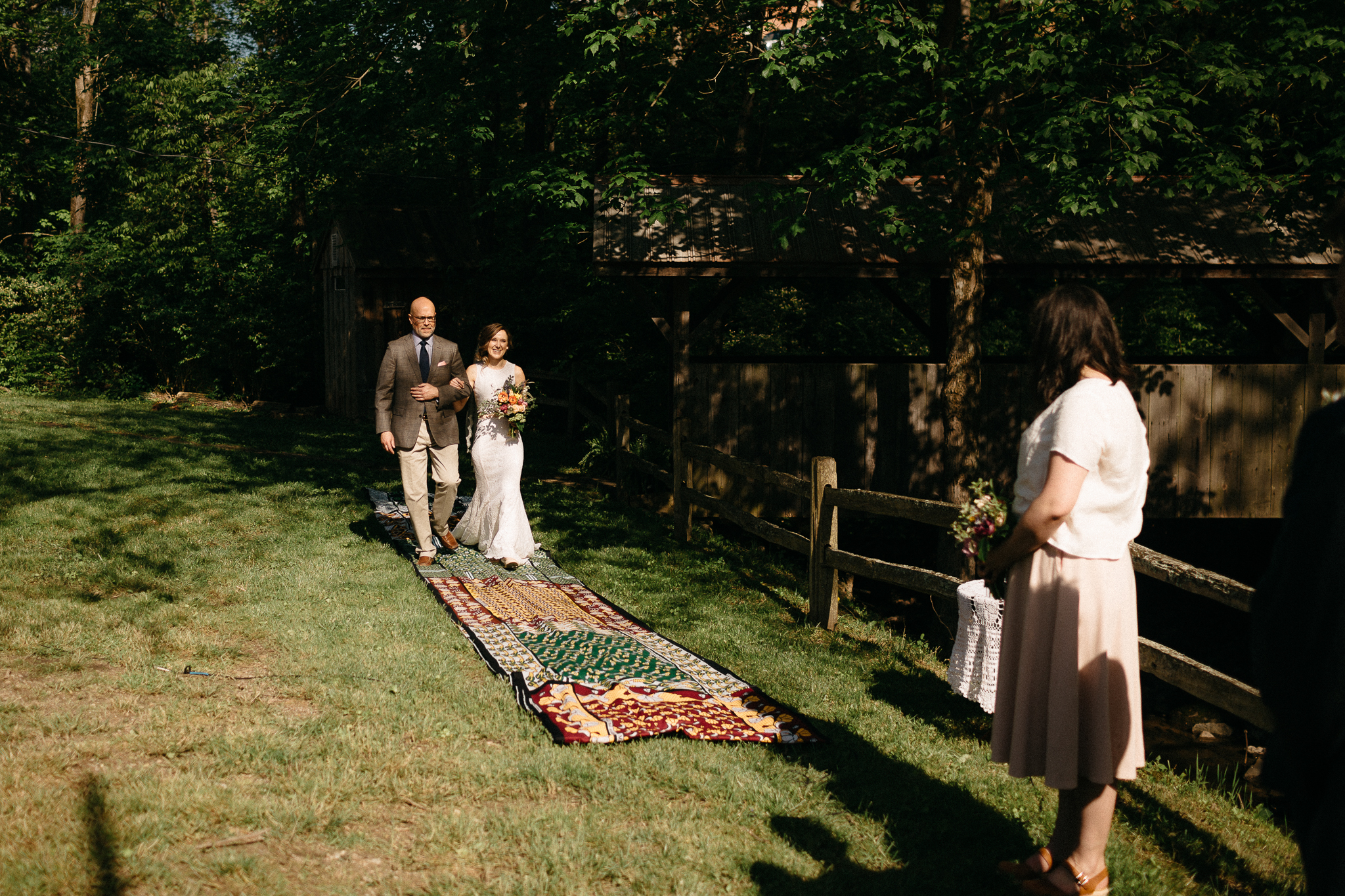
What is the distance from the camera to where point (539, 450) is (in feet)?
59.6

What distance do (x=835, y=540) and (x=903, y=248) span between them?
419 centimetres

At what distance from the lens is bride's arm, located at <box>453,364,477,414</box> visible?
9.01 m

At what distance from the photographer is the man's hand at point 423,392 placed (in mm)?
8695

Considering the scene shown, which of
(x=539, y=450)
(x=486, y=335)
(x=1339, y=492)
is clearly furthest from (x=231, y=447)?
(x=1339, y=492)

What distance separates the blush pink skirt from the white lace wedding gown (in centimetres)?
626

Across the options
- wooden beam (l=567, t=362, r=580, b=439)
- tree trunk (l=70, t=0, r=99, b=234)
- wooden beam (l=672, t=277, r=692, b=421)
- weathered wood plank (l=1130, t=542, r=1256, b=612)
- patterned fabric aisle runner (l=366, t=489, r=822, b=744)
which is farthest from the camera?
tree trunk (l=70, t=0, r=99, b=234)

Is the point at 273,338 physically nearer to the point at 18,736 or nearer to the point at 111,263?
the point at 111,263

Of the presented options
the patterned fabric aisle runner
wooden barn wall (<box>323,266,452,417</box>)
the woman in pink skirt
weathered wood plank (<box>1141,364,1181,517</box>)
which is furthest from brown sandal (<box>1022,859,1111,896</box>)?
wooden barn wall (<box>323,266,452,417</box>)

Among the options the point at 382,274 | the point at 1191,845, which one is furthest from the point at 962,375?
the point at 382,274

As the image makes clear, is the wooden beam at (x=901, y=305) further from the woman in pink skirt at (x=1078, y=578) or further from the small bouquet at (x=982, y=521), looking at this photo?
the woman in pink skirt at (x=1078, y=578)

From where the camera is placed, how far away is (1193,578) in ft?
16.1

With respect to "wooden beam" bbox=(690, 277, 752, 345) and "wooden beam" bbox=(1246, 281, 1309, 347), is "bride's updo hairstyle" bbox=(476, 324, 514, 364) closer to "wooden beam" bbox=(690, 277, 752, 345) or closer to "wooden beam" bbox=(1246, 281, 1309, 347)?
"wooden beam" bbox=(690, 277, 752, 345)

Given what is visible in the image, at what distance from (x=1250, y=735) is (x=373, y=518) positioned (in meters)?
8.82

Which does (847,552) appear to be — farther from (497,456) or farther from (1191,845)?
(1191,845)
